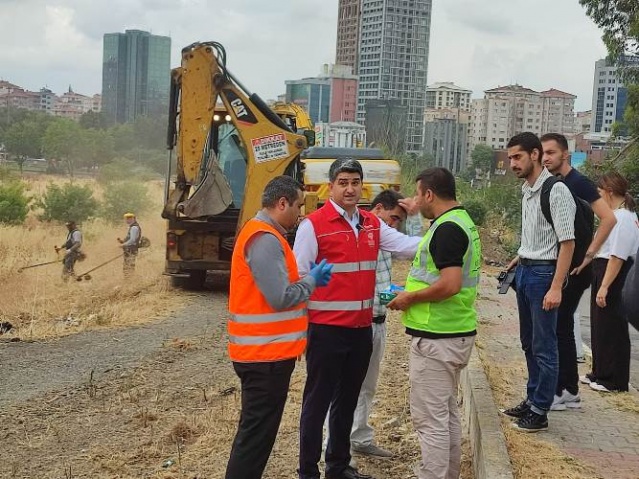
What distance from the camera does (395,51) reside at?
9738 cm

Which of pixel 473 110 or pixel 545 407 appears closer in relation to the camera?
pixel 545 407

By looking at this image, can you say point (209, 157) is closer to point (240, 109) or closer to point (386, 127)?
point (240, 109)

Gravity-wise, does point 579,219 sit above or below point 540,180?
below

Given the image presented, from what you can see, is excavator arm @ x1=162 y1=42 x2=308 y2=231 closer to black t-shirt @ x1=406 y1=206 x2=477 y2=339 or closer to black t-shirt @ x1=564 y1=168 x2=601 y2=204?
black t-shirt @ x1=564 y1=168 x2=601 y2=204

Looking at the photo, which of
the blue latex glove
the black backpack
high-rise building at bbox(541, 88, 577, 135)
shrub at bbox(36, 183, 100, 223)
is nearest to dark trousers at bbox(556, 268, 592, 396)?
the black backpack

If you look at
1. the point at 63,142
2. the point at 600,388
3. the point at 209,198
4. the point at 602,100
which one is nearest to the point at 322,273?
the point at 600,388

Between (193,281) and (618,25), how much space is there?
13.4m

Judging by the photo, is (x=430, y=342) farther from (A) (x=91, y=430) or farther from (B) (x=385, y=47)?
(B) (x=385, y=47)

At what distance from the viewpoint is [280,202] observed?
4.67 meters

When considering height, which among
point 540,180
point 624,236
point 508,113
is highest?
point 508,113

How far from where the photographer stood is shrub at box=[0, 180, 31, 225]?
27.6 m

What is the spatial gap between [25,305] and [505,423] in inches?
389

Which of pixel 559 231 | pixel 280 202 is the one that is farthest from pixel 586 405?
pixel 280 202

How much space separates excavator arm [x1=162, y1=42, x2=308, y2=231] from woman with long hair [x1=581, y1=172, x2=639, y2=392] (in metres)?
6.71
